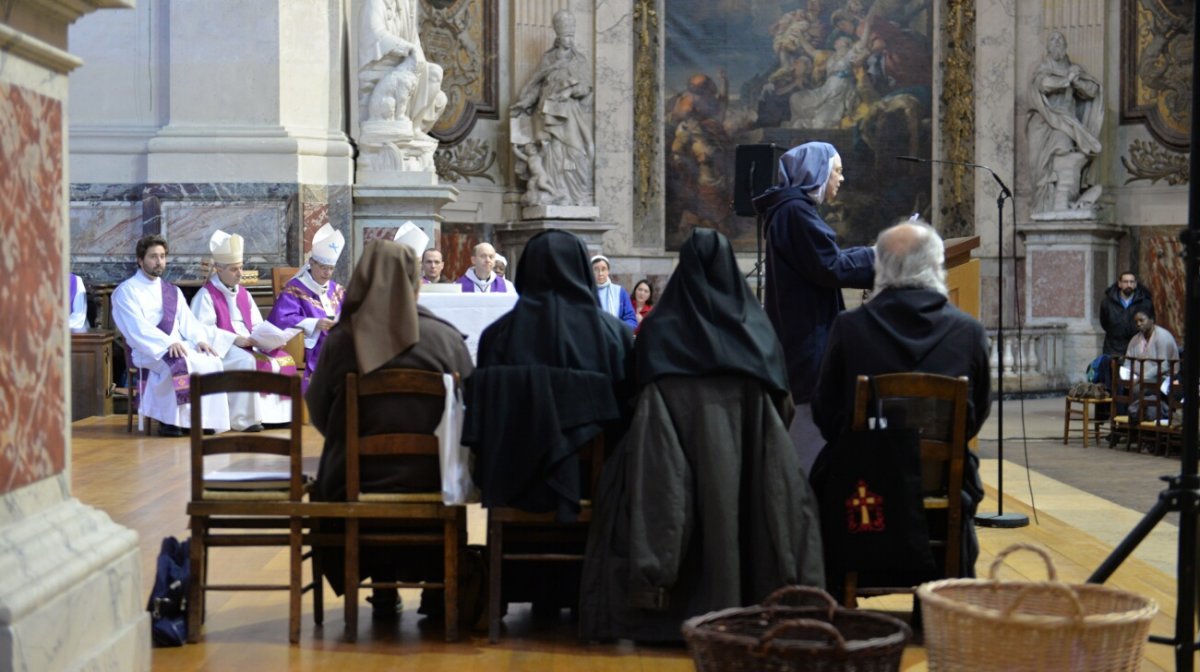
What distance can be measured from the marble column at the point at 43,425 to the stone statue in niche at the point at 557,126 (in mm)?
13869

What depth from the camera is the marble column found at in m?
4.01

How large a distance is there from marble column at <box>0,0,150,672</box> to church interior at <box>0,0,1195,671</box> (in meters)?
0.01

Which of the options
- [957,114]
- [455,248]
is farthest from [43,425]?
[957,114]

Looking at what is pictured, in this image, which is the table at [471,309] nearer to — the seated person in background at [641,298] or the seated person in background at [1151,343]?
the seated person in background at [641,298]

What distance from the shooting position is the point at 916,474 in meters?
5.37

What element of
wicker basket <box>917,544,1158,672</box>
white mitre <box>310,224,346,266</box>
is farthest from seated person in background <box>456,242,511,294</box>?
wicker basket <box>917,544,1158,672</box>

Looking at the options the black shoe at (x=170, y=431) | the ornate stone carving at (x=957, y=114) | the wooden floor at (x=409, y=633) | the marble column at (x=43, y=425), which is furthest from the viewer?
the ornate stone carving at (x=957, y=114)

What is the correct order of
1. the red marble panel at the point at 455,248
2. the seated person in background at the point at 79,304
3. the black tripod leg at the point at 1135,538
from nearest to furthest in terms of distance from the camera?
the black tripod leg at the point at 1135,538, the seated person in background at the point at 79,304, the red marble panel at the point at 455,248

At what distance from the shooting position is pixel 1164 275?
19141mm

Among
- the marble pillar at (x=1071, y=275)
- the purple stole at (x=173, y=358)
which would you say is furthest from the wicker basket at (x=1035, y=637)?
the marble pillar at (x=1071, y=275)

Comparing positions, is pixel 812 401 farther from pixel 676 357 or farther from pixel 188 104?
pixel 188 104

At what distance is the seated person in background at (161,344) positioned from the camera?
37.6 ft

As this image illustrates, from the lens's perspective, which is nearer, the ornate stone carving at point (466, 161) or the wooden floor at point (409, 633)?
the wooden floor at point (409, 633)

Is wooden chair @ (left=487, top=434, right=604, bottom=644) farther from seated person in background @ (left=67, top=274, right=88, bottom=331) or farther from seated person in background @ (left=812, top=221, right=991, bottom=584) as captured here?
seated person in background @ (left=67, top=274, right=88, bottom=331)
